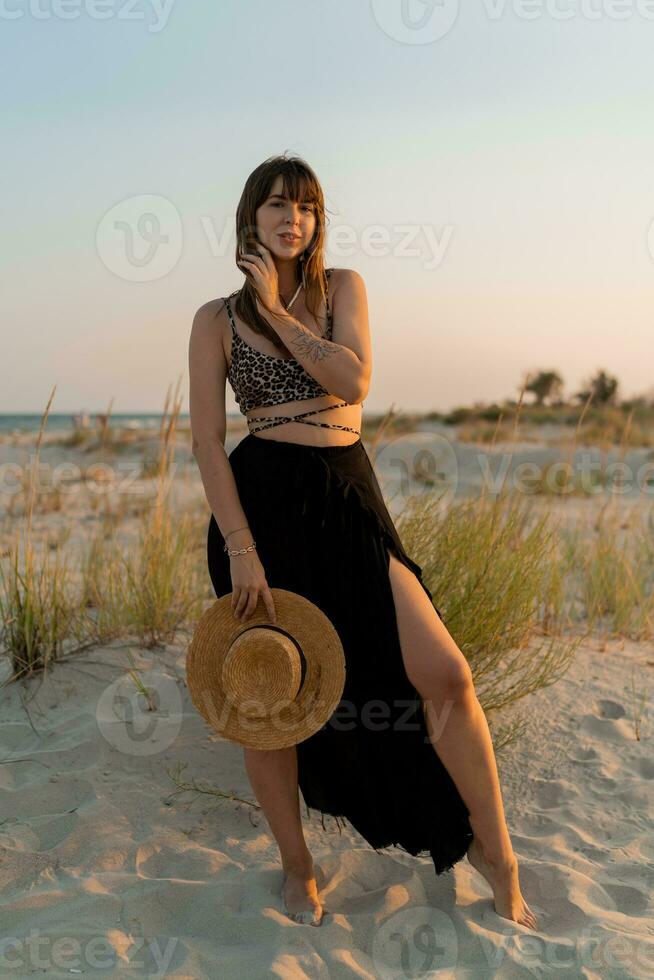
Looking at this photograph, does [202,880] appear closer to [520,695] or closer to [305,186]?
[520,695]

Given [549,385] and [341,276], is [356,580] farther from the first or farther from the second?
[549,385]

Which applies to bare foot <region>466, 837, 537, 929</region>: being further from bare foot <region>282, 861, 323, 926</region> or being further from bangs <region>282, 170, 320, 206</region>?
bangs <region>282, 170, 320, 206</region>

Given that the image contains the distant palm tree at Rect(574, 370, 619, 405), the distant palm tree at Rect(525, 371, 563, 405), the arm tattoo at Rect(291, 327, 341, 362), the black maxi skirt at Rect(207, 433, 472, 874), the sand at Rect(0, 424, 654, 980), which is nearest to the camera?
the sand at Rect(0, 424, 654, 980)

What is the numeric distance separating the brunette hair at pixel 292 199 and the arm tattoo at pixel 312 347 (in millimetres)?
146

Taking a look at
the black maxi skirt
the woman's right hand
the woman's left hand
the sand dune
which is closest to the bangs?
the woman's left hand

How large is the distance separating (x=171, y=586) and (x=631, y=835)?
225 centimetres

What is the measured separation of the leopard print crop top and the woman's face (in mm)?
284

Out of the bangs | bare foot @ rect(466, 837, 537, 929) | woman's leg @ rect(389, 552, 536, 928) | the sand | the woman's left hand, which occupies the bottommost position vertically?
the sand

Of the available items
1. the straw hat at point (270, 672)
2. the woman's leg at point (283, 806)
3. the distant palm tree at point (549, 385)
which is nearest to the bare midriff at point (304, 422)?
the straw hat at point (270, 672)

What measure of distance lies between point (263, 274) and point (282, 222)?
0.19 meters

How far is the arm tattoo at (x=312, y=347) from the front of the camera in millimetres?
2359

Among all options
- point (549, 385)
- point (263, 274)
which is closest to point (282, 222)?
point (263, 274)

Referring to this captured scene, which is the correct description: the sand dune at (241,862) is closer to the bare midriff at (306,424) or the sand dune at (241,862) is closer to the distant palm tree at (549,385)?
the bare midriff at (306,424)

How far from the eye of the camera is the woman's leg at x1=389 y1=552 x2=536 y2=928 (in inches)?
91.7
